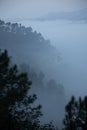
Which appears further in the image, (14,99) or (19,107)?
(14,99)

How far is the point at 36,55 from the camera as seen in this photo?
12325cm

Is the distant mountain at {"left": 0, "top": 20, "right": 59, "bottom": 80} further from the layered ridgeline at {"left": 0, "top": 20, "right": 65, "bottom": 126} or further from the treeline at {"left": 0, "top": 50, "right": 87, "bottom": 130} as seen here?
the treeline at {"left": 0, "top": 50, "right": 87, "bottom": 130}

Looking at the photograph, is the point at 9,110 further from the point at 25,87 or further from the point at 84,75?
the point at 84,75

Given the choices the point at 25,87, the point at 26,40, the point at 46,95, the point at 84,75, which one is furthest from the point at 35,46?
the point at 25,87

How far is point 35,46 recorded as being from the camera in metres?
130

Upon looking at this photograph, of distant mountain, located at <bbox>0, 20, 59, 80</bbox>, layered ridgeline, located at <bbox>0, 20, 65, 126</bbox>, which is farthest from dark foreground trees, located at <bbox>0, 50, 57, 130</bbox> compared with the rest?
distant mountain, located at <bbox>0, 20, 59, 80</bbox>

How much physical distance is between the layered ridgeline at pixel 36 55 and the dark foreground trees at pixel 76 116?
54.2m

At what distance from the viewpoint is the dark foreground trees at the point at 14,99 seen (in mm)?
15023

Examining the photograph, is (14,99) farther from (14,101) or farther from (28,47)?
(28,47)

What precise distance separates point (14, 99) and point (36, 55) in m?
108

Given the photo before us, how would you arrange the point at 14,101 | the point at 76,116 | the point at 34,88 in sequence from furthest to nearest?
1. the point at 34,88
2. the point at 14,101
3. the point at 76,116

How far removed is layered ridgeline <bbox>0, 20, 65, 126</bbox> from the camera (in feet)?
236

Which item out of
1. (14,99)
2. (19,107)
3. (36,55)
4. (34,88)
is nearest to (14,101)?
(14,99)

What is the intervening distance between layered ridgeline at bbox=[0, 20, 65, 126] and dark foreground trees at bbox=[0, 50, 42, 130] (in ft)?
174
